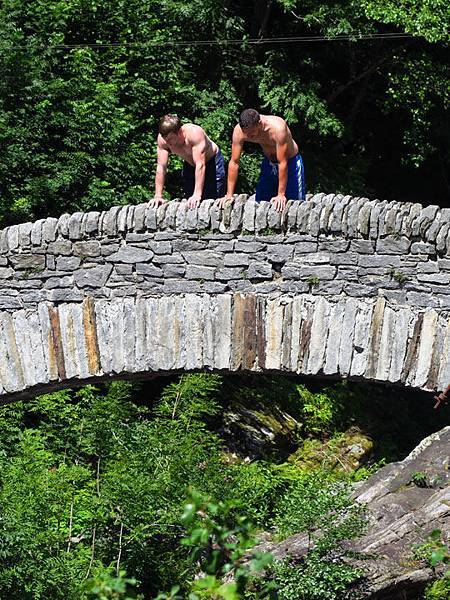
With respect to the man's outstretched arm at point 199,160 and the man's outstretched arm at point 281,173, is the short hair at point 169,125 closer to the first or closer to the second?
the man's outstretched arm at point 199,160

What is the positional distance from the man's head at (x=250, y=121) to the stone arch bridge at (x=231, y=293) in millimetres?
430

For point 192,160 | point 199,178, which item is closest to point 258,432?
point 192,160

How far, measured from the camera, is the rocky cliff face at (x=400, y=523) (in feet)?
25.1

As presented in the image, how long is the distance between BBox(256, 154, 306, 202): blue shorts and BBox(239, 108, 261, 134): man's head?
1.41ft

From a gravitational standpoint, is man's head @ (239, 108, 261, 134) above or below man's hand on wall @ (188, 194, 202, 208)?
above

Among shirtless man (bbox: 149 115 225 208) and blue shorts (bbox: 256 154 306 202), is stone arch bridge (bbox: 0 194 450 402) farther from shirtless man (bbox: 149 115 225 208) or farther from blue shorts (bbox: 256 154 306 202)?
blue shorts (bbox: 256 154 306 202)

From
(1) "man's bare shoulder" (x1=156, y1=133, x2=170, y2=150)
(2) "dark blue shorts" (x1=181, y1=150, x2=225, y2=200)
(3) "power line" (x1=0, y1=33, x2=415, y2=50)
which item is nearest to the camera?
(1) "man's bare shoulder" (x1=156, y1=133, x2=170, y2=150)

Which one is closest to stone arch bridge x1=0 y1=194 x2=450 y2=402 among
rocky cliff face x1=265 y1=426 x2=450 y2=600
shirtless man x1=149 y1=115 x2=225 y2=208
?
shirtless man x1=149 y1=115 x2=225 y2=208

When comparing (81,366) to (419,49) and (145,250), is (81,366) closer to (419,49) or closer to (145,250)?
(145,250)

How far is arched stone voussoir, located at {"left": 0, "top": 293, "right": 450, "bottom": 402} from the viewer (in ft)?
21.0

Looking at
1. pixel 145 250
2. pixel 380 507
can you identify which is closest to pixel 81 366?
pixel 145 250

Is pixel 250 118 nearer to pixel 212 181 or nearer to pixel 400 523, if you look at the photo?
pixel 212 181

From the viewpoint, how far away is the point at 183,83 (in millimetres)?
11930

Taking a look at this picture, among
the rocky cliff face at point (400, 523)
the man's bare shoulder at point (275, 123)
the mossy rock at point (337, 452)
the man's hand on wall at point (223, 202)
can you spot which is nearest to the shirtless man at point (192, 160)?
the man's hand on wall at point (223, 202)
